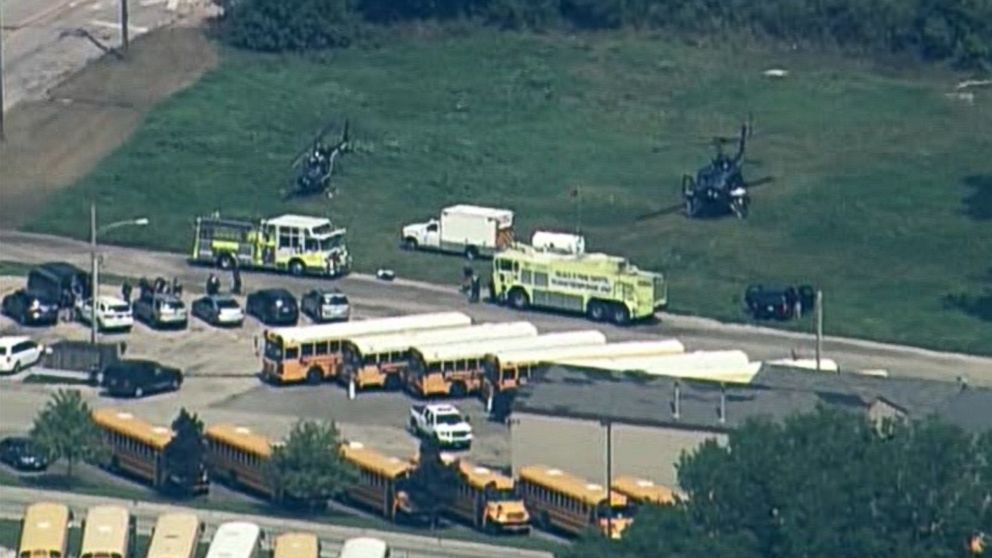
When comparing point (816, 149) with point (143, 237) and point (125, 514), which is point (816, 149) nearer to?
point (143, 237)

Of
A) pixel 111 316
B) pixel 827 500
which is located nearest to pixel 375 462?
pixel 827 500

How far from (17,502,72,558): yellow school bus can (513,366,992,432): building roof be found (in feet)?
34.8

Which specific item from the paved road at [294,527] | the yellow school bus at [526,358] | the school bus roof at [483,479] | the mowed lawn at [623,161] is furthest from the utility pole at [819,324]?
the paved road at [294,527]

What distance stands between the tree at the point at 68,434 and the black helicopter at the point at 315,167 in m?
24.7

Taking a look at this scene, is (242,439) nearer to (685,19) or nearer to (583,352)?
(583,352)

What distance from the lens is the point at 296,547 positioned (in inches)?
3570

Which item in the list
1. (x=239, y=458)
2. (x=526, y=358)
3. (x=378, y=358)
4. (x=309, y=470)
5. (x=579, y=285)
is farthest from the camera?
(x=579, y=285)

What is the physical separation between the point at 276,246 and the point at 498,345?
1257cm

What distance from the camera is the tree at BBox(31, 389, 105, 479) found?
323 ft

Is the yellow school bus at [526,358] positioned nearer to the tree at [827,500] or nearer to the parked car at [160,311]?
the parked car at [160,311]

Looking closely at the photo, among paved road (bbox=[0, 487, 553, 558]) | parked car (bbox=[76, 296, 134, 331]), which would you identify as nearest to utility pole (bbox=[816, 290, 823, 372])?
paved road (bbox=[0, 487, 553, 558])

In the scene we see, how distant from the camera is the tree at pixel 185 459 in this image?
321 feet

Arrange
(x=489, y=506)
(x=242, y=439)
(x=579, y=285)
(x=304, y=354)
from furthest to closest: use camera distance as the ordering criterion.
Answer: (x=579, y=285), (x=304, y=354), (x=242, y=439), (x=489, y=506)

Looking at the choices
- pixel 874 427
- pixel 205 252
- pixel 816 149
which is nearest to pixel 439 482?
pixel 874 427
